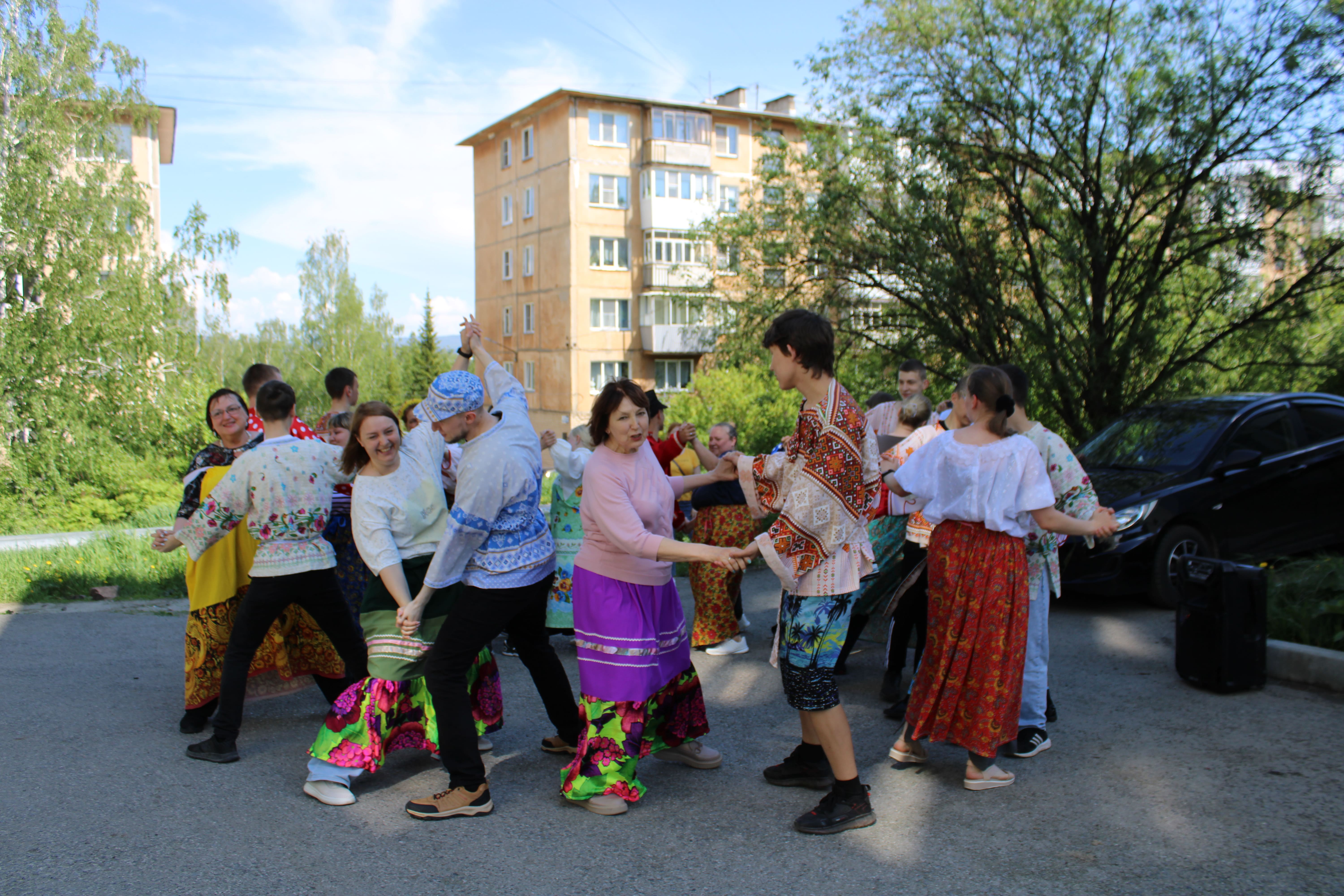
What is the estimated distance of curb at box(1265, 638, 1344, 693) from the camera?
562 cm

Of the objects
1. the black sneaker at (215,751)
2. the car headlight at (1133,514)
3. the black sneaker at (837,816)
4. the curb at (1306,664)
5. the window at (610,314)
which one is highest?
the window at (610,314)

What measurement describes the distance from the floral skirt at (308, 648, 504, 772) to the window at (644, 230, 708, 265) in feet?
135

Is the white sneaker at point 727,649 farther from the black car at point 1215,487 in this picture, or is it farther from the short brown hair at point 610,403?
the short brown hair at point 610,403

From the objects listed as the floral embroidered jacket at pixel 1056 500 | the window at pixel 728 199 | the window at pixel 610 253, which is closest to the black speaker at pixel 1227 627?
the floral embroidered jacket at pixel 1056 500

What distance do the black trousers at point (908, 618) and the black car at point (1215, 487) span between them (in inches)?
91.5

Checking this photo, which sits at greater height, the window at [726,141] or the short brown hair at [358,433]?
the window at [726,141]

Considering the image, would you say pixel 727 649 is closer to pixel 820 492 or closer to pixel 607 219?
pixel 820 492

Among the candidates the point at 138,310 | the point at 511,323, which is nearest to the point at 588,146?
the point at 511,323

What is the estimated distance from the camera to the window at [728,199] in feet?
77.0

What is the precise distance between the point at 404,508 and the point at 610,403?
3.48 ft

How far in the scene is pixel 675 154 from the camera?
44.5 m

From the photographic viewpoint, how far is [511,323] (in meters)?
49.5

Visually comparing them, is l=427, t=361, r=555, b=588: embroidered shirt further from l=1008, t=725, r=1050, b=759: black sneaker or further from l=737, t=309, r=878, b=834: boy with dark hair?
l=1008, t=725, r=1050, b=759: black sneaker

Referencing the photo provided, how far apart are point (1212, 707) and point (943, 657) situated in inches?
84.6
